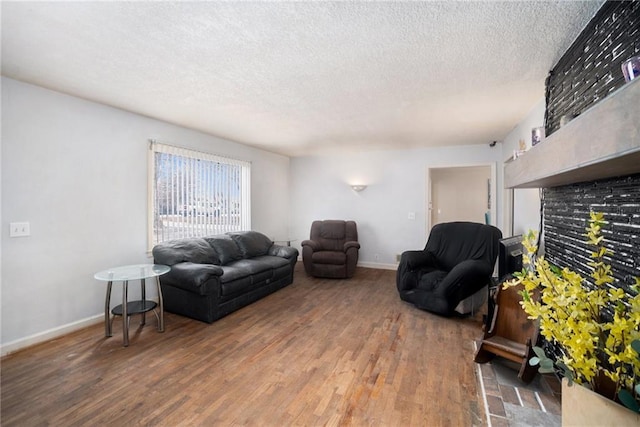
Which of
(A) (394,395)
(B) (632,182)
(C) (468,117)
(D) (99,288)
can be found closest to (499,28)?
(B) (632,182)

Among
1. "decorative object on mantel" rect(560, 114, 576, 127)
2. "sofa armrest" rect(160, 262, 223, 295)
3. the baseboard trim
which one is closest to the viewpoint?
"decorative object on mantel" rect(560, 114, 576, 127)

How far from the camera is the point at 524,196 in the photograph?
3.28 meters

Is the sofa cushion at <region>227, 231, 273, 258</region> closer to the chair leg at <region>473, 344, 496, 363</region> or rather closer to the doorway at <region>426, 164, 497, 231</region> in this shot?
the chair leg at <region>473, 344, 496, 363</region>

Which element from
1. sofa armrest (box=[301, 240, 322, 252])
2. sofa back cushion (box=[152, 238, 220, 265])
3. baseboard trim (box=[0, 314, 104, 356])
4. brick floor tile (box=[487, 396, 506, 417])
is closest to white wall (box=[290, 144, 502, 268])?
sofa armrest (box=[301, 240, 322, 252])

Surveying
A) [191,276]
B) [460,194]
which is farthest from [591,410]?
[460,194]

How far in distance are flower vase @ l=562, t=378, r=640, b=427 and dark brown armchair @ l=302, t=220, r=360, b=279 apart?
3715mm

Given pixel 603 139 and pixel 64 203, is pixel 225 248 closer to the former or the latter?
pixel 64 203

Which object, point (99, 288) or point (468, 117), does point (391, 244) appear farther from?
point (99, 288)

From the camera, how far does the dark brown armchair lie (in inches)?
187

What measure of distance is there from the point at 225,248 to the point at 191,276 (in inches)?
39.3

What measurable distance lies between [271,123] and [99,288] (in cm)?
275

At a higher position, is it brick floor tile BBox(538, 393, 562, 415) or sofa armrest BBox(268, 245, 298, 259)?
sofa armrest BBox(268, 245, 298, 259)

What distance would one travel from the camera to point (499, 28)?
171 cm

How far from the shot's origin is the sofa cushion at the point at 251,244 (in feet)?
13.9
